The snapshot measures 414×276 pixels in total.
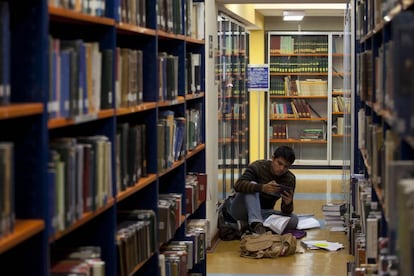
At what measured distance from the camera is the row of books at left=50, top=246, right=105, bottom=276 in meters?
3.50

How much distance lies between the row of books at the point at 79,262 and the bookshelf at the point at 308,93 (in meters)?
10.4

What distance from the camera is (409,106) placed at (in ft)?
7.34

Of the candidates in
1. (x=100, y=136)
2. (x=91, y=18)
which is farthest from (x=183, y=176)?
(x=91, y=18)

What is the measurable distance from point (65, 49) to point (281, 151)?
4.97 m

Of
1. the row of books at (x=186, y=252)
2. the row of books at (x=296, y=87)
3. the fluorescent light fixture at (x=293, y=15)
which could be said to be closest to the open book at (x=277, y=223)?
the row of books at (x=186, y=252)

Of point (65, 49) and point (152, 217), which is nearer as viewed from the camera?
point (65, 49)

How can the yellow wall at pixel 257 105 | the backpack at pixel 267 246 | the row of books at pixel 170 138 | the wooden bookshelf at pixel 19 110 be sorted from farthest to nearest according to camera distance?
1. the yellow wall at pixel 257 105
2. the backpack at pixel 267 246
3. the row of books at pixel 170 138
4. the wooden bookshelf at pixel 19 110

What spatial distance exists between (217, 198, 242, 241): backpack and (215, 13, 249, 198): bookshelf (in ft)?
2.06

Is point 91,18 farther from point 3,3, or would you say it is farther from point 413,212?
point 413,212

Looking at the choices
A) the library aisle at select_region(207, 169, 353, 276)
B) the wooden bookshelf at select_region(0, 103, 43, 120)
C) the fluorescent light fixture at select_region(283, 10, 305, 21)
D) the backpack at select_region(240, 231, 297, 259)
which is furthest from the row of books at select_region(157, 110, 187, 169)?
the fluorescent light fixture at select_region(283, 10, 305, 21)

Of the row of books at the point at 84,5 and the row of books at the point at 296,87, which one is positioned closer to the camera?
the row of books at the point at 84,5

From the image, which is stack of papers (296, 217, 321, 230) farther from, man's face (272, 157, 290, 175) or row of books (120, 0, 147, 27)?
row of books (120, 0, 147, 27)

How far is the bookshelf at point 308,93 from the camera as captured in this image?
46.1 ft

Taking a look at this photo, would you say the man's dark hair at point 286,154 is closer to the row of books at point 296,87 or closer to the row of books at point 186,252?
the row of books at point 186,252
